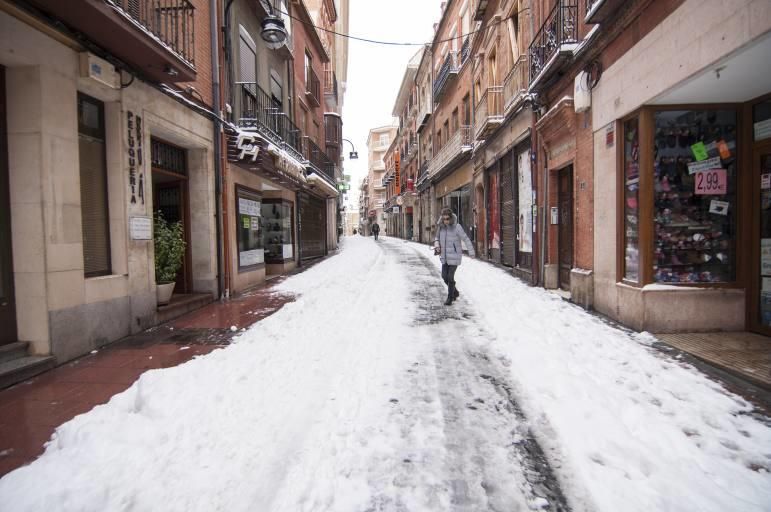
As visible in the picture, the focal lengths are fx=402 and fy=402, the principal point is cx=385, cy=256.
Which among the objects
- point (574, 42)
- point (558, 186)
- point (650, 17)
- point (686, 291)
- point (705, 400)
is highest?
point (574, 42)

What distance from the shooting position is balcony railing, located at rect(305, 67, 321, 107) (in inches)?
680

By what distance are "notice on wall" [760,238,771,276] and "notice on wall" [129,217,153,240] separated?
27.2 feet

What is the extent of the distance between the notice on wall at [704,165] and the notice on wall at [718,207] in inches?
17.4

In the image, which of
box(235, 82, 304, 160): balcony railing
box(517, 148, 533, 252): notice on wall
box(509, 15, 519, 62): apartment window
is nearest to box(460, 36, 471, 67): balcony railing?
box(509, 15, 519, 62): apartment window

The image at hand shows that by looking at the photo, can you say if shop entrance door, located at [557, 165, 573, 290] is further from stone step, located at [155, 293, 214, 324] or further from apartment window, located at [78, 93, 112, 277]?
apartment window, located at [78, 93, 112, 277]

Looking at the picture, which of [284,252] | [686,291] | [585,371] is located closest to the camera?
[585,371]

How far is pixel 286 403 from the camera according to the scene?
129 inches

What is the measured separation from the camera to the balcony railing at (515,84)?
399 inches

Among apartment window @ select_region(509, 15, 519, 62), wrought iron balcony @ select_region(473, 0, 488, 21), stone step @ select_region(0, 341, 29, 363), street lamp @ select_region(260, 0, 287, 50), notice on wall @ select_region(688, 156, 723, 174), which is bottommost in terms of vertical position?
stone step @ select_region(0, 341, 29, 363)

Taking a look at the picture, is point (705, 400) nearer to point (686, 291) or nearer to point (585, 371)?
point (585, 371)

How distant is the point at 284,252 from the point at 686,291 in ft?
36.4

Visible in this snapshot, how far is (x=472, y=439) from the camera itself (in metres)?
2.74

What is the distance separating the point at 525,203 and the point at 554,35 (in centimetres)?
420

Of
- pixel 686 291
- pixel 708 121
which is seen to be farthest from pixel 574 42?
pixel 686 291
